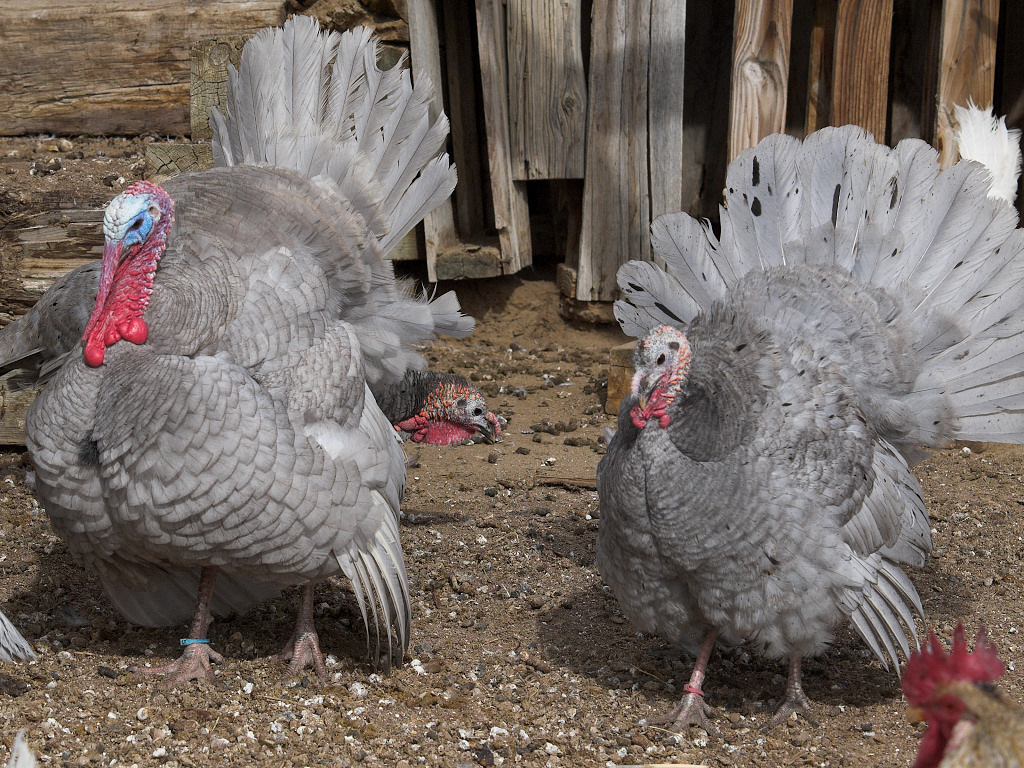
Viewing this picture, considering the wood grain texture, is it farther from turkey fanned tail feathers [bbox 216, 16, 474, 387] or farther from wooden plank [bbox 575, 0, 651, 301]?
turkey fanned tail feathers [bbox 216, 16, 474, 387]

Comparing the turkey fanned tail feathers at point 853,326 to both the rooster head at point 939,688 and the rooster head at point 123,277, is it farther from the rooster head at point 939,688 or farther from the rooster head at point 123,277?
the rooster head at point 123,277

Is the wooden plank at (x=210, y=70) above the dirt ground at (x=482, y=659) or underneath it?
above

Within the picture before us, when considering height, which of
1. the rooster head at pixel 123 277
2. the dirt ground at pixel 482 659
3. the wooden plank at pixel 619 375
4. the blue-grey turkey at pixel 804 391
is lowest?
the dirt ground at pixel 482 659

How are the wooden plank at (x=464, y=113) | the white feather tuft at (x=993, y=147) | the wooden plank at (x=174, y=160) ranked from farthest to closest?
the wooden plank at (x=464, y=113)
the wooden plank at (x=174, y=160)
the white feather tuft at (x=993, y=147)

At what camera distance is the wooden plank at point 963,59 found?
17.7 ft

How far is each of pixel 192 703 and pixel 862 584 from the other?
227 cm

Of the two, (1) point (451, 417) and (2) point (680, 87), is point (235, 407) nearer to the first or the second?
(1) point (451, 417)

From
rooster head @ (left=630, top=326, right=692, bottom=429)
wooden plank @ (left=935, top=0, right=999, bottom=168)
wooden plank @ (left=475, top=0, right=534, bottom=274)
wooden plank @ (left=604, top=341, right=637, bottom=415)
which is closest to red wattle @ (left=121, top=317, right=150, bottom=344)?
rooster head @ (left=630, top=326, right=692, bottom=429)

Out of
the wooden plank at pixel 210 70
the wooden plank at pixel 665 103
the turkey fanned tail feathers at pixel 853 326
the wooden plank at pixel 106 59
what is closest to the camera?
the turkey fanned tail feathers at pixel 853 326

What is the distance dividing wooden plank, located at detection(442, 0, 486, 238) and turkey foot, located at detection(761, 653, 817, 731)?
4342 mm

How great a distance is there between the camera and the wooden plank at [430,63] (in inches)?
245

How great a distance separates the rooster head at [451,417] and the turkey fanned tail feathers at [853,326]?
1337mm

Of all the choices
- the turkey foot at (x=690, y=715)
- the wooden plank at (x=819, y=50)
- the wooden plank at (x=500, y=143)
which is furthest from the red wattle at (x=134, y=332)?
the wooden plank at (x=819, y=50)

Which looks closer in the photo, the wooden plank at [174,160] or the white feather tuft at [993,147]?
the white feather tuft at [993,147]
